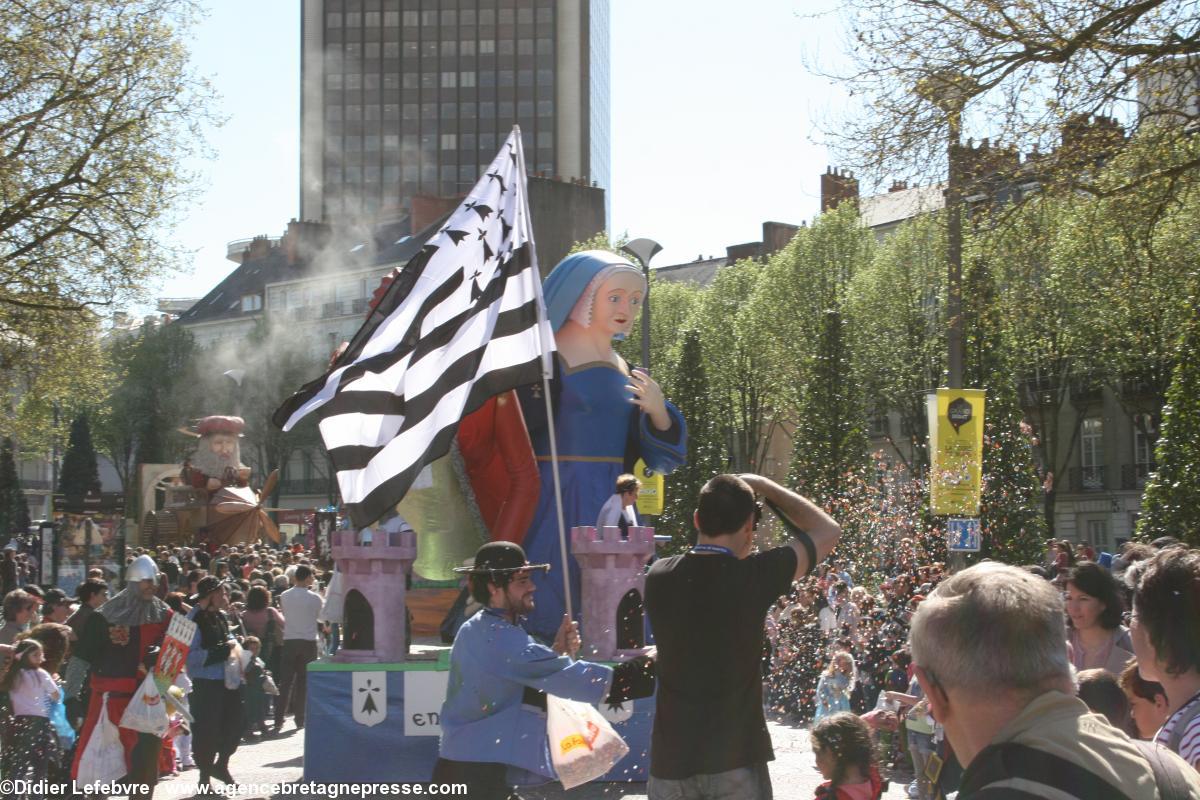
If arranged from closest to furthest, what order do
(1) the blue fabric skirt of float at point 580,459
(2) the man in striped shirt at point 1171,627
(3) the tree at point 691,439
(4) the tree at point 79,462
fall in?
(2) the man in striped shirt at point 1171,627
(1) the blue fabric skirt of float at point 580,459
(3) the tree at point 691,439
(4) the tree at point 79,462

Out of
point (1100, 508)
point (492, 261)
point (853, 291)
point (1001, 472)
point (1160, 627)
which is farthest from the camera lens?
point (1100, 508)

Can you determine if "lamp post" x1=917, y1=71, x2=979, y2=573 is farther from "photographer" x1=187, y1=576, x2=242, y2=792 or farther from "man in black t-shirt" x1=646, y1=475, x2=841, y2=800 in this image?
"man in black t-shirt" x1=646, y1=475, x2=841, y2=800

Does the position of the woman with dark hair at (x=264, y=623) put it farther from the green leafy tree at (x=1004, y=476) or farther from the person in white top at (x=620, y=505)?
the green leafy tree at (x=1004, y=476)

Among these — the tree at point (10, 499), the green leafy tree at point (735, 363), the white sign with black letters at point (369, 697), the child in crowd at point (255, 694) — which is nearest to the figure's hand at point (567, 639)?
the white sign with black letters at point (369, 697)

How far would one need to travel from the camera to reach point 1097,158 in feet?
37.8

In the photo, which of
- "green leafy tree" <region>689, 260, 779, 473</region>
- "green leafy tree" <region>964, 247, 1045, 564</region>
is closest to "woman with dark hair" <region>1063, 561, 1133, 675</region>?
"green leafy tree" <region>964, 247, 1045, 564</region>

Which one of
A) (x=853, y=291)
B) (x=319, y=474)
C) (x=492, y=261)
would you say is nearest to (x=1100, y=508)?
(x=853, y=291)

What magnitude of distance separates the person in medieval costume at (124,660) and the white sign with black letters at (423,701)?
1.63 meters

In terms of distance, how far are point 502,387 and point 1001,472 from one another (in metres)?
20.4

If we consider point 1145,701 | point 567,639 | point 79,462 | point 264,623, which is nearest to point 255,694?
point 264,623

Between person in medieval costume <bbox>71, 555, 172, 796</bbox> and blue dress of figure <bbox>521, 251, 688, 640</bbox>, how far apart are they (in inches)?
101

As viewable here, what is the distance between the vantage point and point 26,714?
903 centimetres

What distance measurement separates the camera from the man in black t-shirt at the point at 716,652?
478 cm

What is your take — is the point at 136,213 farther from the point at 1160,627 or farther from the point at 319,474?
the point at 319,474
